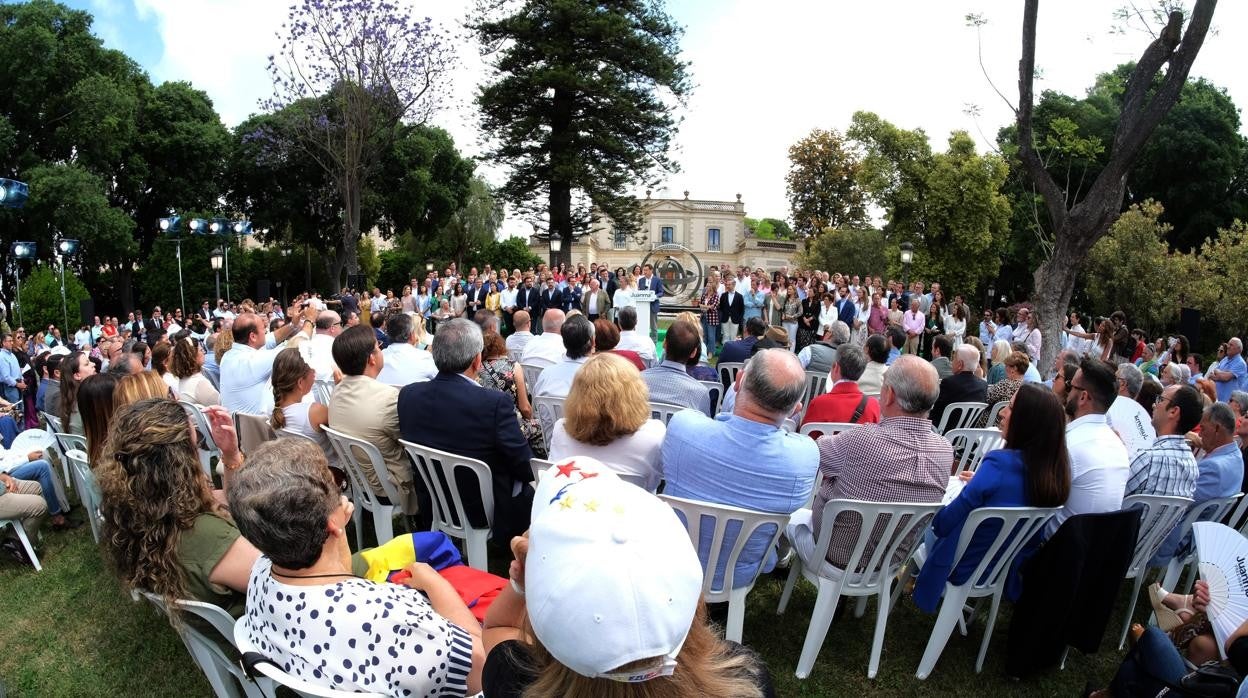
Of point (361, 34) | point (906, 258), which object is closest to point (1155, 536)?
point (906, 258)

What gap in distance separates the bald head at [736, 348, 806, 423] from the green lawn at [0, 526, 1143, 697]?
1.22 m

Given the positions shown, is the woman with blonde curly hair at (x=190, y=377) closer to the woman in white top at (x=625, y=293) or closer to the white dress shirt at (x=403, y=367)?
the white dress shirt at (x=403, y=367)

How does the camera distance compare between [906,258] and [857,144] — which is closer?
[906,258]

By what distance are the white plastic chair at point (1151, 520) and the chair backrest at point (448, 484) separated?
281 centimetres

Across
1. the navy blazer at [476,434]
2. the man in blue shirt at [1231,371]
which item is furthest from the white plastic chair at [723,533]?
the man in blue shirt at [1231,371]

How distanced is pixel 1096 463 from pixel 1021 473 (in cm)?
39

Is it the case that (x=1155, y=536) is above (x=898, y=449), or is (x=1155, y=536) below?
below

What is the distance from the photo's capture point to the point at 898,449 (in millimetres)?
3021

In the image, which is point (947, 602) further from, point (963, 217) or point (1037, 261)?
point (1037, 261)

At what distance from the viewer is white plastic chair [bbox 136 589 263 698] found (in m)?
2.25

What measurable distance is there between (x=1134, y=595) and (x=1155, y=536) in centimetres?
41

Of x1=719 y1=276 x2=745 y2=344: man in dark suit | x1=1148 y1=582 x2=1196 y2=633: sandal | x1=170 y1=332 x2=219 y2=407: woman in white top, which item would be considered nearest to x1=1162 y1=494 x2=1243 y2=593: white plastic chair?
x1=1148 y1=582 x2=1196 y2=633: sandal

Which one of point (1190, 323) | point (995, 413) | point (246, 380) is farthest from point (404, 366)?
point (1190, 323)

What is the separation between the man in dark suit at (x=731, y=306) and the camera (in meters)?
14.1
